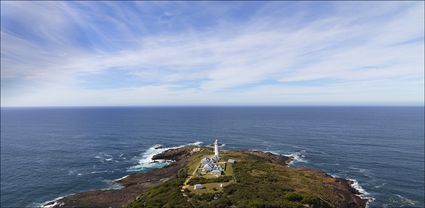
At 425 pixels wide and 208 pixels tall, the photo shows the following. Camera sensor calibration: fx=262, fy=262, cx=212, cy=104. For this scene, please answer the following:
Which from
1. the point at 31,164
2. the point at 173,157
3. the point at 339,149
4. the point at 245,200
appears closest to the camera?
the point at 245,200

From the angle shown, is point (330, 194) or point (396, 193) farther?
point (396, 193)

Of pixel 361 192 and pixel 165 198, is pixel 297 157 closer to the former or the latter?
pixel 361 192

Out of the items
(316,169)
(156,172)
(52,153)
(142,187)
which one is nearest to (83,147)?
(52,153)

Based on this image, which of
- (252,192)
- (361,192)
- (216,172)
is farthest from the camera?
(216,172)

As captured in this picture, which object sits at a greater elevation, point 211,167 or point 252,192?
point 211,167

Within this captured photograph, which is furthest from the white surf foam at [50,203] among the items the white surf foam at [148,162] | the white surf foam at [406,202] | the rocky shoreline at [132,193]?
the white surf foam at [406,202]

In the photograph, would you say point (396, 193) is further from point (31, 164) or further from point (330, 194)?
point (31, 164)

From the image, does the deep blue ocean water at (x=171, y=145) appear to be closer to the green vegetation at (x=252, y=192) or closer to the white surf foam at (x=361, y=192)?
the white surf foam at (x=361, y=192)

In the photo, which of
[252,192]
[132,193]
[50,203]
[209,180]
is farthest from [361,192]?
[50,203]
